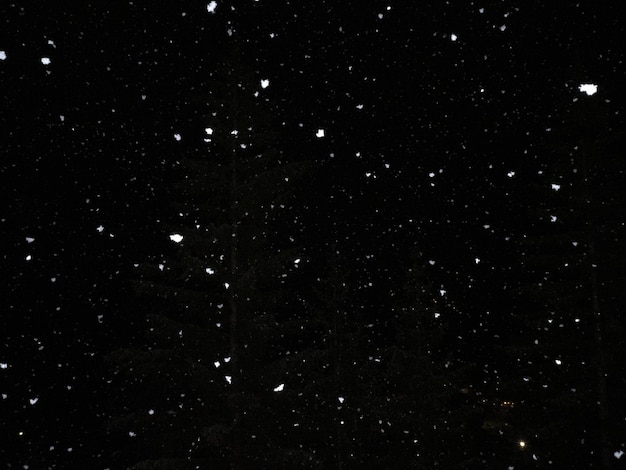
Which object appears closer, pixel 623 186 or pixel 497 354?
pixel 623 186

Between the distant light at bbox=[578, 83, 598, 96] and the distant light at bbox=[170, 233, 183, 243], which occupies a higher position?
the distant light at bbox=[578, 83, 598, 96]

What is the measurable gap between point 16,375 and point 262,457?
2118 centimetres

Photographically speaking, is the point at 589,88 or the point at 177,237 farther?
the point at 589,88

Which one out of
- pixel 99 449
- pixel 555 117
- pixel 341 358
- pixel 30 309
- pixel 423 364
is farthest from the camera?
pixel 30 309

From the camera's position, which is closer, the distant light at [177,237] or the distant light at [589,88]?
the distant light at [177,237]

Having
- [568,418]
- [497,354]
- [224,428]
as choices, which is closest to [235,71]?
[224,428]

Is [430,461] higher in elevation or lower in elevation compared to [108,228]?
lower

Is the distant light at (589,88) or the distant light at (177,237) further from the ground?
the distant light at (589,88)

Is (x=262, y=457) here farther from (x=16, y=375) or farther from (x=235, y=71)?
(x=16, y=375)

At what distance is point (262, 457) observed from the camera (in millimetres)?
10938

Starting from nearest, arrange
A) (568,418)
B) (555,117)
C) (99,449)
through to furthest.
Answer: (568,418) → (555,117) → (99,449)

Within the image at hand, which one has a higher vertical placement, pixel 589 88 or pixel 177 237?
pixel 589 88

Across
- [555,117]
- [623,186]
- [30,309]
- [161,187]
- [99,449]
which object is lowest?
[99,449]

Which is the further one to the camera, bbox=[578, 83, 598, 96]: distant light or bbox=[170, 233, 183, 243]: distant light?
bbox=[578, 83, 598, 96]: distant light
